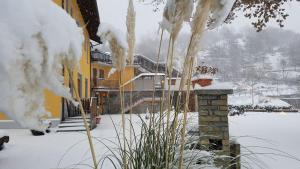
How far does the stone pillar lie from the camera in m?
3.70

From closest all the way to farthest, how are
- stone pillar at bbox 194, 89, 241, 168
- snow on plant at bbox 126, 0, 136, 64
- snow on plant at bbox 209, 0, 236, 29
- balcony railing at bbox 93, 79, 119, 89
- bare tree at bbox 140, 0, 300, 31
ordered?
snow on plant at bbox 209, 0, 236, 29 → snow on plant at bbox 126, 0, 136, 64 → stone pillar at bbox 194, 89, 241, 168 → bare tree at bbox 140, 0, 300, 31 → balcony railing at bbox 93, 79, 119, 89

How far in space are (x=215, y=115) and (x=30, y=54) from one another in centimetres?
329

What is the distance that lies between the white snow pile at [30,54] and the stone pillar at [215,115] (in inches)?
118

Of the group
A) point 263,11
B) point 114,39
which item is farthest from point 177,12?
point 263,11

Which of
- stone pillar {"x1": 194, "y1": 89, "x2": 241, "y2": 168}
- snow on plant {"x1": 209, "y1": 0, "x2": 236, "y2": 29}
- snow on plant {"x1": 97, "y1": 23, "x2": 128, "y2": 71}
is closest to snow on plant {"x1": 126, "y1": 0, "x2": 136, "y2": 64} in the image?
snow on plant {"x1": 97, "y1": 23, "x2": 128, "y2": 71}

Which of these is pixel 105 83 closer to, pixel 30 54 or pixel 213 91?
pixel 213 91

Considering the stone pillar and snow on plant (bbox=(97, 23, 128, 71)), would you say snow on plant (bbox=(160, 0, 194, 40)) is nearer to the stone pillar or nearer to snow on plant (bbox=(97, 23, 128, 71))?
snow on plant (bbox=(97, 23, 128, 71))

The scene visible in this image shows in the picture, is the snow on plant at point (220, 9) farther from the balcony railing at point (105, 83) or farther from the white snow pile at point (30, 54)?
the balcony railing at point (105, 83)

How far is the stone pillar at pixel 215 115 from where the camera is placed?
12.1 feet

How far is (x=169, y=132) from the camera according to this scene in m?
1.92

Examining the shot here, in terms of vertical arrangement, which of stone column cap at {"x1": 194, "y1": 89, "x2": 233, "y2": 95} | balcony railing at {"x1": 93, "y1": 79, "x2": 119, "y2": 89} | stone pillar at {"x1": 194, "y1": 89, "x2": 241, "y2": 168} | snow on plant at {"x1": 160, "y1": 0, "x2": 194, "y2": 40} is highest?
balcony railing at {"x1": 93, "y1": 79, "x2": 119, "y2": 89}

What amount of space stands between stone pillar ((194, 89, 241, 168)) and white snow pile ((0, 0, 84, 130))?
299 cm

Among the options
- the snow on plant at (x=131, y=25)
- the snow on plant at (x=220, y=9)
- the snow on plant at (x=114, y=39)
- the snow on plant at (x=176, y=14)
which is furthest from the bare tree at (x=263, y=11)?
the snow on plant at (x=220, y=9)

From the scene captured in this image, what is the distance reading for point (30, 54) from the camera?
722 millimetres
